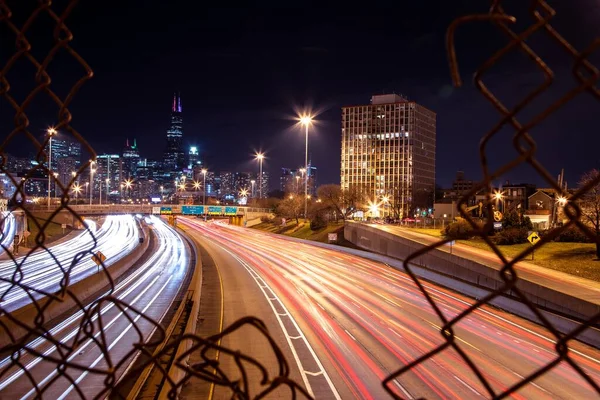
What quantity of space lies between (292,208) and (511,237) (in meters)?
52.7

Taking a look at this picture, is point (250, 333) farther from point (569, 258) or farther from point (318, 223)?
point (318, 223)

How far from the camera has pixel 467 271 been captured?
31.8m

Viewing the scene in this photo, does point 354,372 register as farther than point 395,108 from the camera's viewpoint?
No

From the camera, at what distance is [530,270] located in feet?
97.8

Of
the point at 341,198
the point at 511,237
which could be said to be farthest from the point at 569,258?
the point at 341,198

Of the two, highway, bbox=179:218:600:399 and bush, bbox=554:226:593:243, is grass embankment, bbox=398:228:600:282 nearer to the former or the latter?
bush, bbox=554:226:593:243

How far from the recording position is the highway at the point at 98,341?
7.75 ft

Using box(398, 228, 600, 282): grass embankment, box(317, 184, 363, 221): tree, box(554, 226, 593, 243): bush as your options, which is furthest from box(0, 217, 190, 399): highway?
box(317, 184, 363, 221): tree

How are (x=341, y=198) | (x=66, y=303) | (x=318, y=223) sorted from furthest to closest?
(x=341, y=198) → (x=318, y=223) → (x=66, y=303)

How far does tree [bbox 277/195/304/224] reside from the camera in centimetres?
8731

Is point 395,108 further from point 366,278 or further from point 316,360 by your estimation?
point 316,360

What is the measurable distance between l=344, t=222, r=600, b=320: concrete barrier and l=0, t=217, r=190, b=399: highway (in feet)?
15.7

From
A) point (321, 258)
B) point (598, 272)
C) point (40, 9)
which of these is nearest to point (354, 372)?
point (40, 9)

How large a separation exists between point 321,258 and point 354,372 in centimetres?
3263
